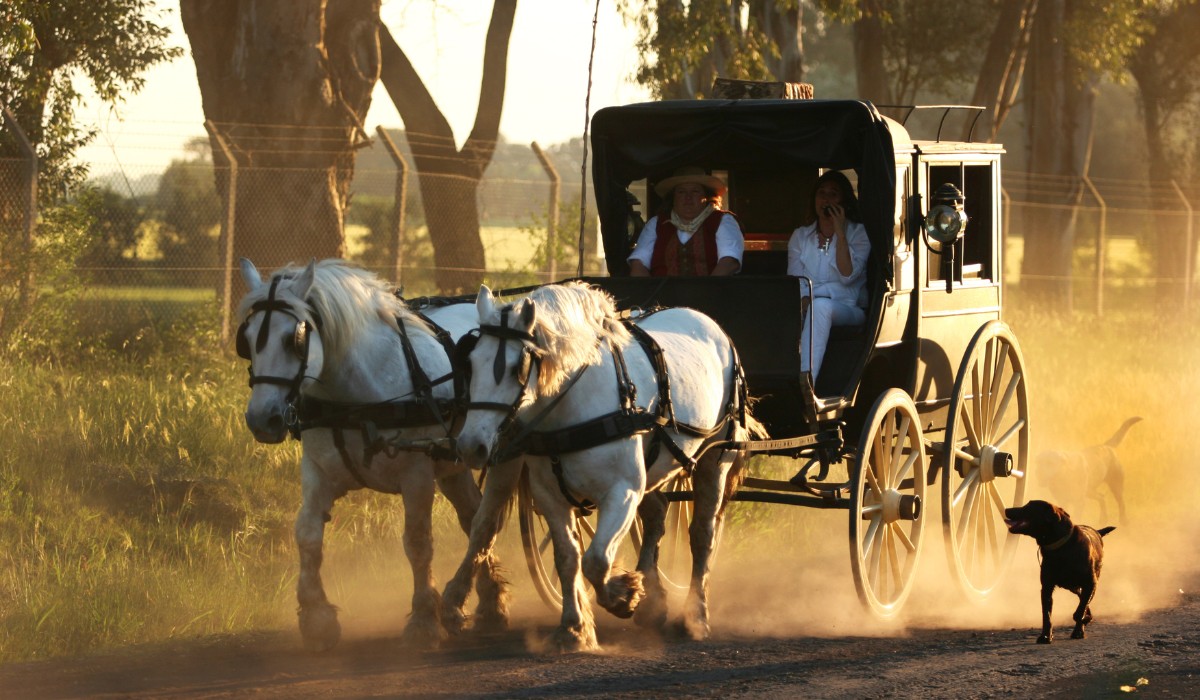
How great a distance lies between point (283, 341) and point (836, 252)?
3334mm

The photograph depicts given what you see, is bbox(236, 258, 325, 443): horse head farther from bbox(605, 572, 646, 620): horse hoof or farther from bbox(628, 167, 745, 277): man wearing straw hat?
bbox(628, 167, 745, 277): man wearing straw hat

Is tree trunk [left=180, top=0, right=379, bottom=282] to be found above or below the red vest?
above

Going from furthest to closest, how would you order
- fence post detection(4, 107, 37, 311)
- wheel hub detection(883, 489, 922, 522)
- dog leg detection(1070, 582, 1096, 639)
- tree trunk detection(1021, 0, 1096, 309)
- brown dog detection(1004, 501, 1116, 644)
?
tree trunk detection(1021, 0, 1096, 309)
fence post detection(4, 107, 37, 311)
wheel hub detection(883, 489, 922, 522)
dog leg detection(1070, 582, 1096, 639)
brown dog detection(1004, 501, 1116, 644)

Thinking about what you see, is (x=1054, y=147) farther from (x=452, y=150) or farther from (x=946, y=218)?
(x=946, y=218)

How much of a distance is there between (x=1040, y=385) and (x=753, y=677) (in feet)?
34.3

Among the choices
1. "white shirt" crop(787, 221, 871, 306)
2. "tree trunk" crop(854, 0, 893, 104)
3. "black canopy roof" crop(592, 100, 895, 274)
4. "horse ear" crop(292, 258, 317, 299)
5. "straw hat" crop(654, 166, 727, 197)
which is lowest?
"horse ear" crop(292, 258, 317, 299)

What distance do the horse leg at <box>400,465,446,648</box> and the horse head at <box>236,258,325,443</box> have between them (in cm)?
75

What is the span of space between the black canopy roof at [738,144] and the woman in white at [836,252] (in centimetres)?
17

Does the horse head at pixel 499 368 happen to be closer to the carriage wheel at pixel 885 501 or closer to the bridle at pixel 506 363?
the bridle at pixel 506 363

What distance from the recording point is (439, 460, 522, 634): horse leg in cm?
740

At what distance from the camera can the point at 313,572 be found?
7.10 metres

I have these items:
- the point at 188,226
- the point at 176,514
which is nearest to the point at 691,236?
the point at 176,514

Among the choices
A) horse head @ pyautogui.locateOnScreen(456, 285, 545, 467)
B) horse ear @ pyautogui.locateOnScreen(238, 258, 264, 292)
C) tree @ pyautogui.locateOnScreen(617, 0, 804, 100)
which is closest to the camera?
horse head @ pyautogui.locateOnScreen(456, 285, 545, 467)

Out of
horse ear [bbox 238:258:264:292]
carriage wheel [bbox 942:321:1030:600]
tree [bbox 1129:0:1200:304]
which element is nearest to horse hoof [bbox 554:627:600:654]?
horse ear [bbox 238:258:264:292]
